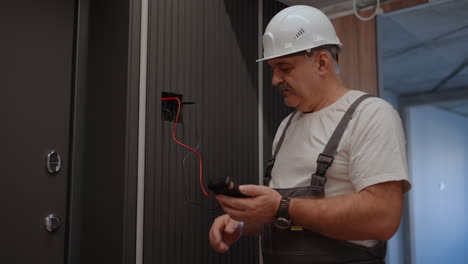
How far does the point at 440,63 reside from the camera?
3.11 metres

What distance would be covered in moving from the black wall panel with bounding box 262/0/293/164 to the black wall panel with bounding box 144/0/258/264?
10cm

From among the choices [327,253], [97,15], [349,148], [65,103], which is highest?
[97,15]

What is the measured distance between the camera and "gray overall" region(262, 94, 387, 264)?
1380 mm

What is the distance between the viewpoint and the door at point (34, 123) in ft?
5.76

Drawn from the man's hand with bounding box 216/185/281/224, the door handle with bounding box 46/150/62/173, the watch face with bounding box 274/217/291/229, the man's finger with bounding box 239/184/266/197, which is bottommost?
the watch face with bounding box 274/217/291/229

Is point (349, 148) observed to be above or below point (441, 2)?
below

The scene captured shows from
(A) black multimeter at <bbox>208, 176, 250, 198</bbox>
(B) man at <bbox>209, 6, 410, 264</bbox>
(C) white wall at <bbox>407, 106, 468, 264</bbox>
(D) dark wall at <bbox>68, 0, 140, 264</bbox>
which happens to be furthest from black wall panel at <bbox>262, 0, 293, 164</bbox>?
(C) white wall at <bbox>407, 106, 468, 264</bbox>

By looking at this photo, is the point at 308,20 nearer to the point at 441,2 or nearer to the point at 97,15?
the point at 97,15

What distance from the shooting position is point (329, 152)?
1.40 metres

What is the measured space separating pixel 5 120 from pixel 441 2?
2.43m

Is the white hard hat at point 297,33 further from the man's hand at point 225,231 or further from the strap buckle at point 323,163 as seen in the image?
the man's hand at point 225,231

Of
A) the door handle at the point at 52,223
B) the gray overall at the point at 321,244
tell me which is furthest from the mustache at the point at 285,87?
the door handle at the point at 52,223

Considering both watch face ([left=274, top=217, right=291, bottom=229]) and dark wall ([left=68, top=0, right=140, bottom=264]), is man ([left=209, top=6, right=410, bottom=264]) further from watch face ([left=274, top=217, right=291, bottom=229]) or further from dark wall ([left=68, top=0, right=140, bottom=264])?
dark wall ([left=68, top=0, right=140, bottom=264])

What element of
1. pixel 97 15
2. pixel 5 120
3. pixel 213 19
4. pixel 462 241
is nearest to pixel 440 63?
pixel 462 241
